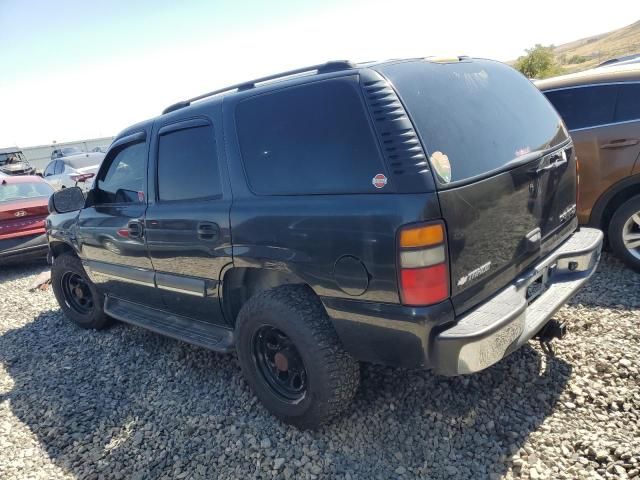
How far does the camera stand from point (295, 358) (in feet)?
8.41

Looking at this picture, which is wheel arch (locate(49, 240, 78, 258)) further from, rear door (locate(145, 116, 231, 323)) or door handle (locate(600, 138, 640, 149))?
door handle (locate(600, 138, 640, 149))

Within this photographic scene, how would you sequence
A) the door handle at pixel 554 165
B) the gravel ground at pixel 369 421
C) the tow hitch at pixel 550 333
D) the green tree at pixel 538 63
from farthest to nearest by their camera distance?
the green tree at pixel 538 63
the tow hitch at pixel 550 333
the door handle at pixel 554 165
the gravel ground at pixel 369 421

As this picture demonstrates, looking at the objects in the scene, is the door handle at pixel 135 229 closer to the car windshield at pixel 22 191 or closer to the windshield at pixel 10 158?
the car windshield at pixel 22 191

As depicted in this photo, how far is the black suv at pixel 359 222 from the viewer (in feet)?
6.57

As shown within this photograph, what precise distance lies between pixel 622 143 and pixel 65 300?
5.63 metres

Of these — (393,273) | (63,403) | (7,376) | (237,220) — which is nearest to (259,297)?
(237,220)

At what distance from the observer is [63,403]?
328 cm

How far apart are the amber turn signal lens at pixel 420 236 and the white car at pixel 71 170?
11920 millimetres

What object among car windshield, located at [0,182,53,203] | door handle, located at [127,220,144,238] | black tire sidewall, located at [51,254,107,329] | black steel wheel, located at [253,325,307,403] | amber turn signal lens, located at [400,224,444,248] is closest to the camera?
amber turn signal lens, located at [400,224,444,248]

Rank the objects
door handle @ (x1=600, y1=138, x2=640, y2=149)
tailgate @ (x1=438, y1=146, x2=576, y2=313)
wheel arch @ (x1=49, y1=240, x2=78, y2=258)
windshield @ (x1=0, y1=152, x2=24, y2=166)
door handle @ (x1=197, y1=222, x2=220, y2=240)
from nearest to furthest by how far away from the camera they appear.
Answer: tailgate @ (x1=438, y1=146, x2=576, y2=313) < door handle @ (x1=197, y1=222, x2=220, y2=240) < door handle @ (x1=600, y1=138, x2=640, y2=149) < wheel arch @ (x1=49, y1=240, x2=78, y2=258) < windshield @ (x1=0, y1=152, x2=24, y2=166)

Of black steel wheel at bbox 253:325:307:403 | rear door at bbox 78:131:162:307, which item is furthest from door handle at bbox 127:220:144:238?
black steel wheel at bbox 253:325:307:403

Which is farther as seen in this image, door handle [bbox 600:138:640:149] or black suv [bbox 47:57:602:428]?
door handle [bbox 600:138:640:149]

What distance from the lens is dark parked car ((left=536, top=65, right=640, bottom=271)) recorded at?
3.93 metres

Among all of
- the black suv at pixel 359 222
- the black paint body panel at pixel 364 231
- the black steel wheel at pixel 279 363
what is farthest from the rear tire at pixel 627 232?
the black steel wheel at pixel 279 363
